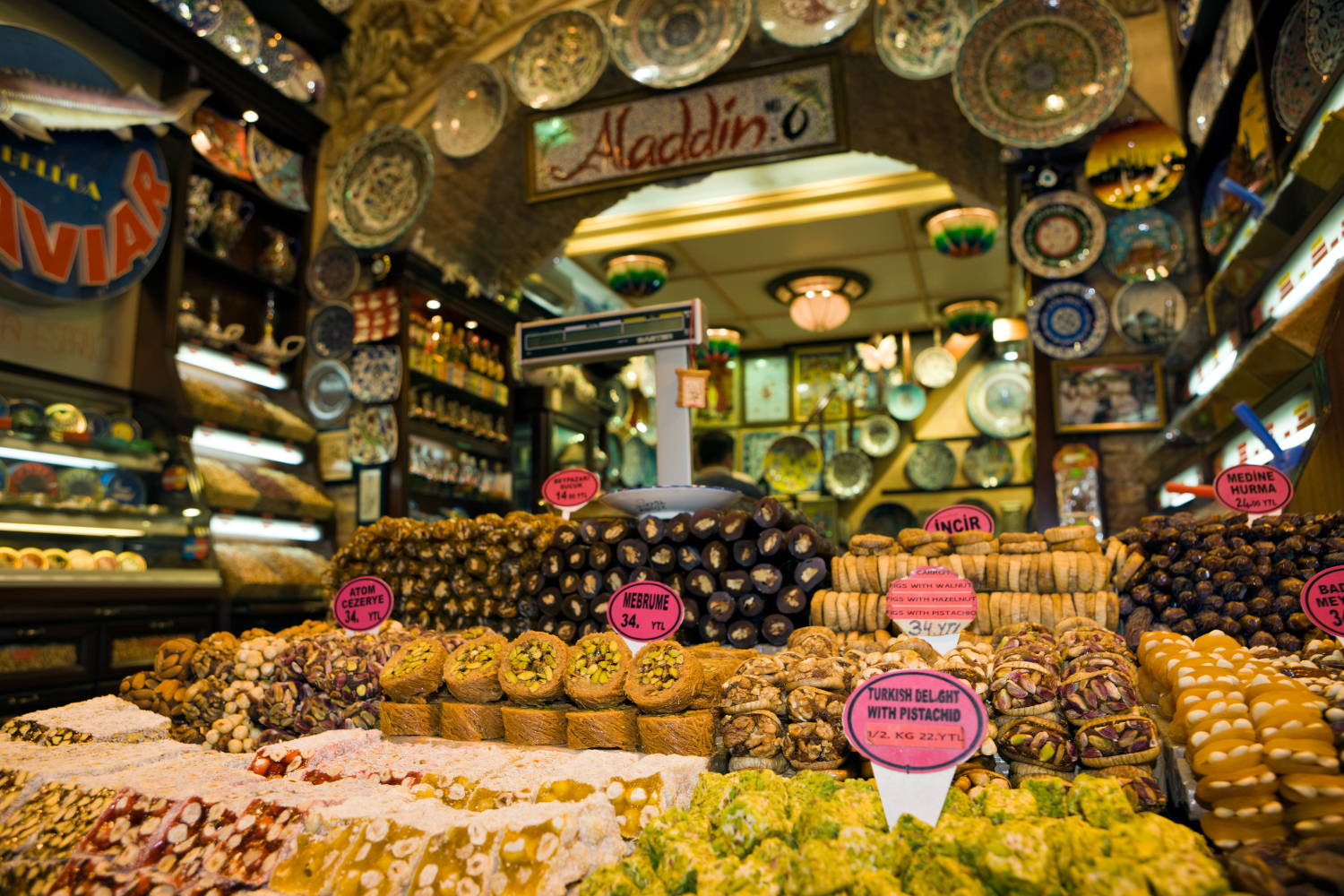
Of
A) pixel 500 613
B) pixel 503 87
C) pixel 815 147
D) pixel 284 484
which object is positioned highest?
pixel 503 87

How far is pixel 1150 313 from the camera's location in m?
4.30

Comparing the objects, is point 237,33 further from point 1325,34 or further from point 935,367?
point 935,367

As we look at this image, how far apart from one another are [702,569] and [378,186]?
3986mm

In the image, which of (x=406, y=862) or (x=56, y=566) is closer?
(x=406, y=862)

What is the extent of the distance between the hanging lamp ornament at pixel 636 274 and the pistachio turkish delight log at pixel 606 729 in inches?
209

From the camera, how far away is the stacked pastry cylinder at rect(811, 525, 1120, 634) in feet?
6.89

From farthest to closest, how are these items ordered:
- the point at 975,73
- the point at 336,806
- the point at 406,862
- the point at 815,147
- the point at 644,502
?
the point at 815,147, the point at 975,73, the point at 644,502, the point at 336,806, the point at 406,862

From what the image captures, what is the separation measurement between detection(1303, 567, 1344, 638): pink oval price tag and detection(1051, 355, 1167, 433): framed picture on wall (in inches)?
116

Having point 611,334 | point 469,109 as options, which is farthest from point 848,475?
point 611,334

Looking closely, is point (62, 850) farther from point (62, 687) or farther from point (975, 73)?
point (975, 73)

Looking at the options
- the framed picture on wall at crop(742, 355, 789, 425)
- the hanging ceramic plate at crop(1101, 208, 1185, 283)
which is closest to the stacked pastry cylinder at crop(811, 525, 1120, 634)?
the hanging ceramic plate at crop(1101, 208, 1185, 283)

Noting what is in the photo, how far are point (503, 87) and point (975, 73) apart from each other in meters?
2.76

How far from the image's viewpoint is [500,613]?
2.67m

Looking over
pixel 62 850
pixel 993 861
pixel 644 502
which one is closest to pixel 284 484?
pixel 644 502
